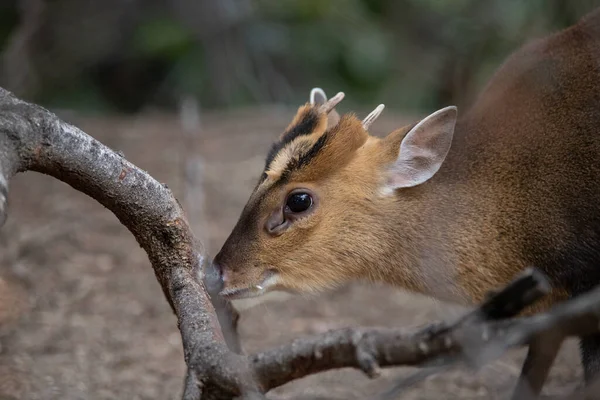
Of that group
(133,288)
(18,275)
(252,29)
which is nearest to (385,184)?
(133,288)

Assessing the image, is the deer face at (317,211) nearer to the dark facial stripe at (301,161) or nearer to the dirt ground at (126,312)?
the dark facial stripe at (301,161)

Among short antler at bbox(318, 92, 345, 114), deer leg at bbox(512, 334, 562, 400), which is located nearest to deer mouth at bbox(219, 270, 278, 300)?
short antler at bbox(318, 92, 345, 114)

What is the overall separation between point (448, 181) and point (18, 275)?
123 inches

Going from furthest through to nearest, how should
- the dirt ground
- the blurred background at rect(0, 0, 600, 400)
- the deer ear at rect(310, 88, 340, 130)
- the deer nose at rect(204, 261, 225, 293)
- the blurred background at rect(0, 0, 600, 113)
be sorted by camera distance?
the blurred background at rect(0, 0, 600, 113), the blurred background at rect(0, 0, 600, 400), the dirt ground, the deer ear at rect(310, 88, 340, 130), the deer nose at rect(204, 261, 225, 293)

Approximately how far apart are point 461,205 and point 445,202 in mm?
77

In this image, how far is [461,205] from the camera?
3.86 meters

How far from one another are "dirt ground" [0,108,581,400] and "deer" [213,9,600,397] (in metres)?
0.34

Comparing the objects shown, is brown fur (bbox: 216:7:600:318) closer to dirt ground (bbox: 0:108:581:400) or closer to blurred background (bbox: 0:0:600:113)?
dirt ground (bbox: 0:108:581:400)

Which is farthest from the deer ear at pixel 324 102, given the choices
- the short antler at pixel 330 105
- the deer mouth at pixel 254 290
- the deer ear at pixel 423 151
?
the deer mouth at pixel 254 290

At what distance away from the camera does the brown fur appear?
362cm

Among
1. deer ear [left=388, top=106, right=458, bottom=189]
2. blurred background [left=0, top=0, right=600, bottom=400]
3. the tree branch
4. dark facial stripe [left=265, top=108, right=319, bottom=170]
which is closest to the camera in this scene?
the tree branch

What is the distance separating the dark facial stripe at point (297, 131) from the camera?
3845mm

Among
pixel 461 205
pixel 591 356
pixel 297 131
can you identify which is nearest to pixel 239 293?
pixel 297 131

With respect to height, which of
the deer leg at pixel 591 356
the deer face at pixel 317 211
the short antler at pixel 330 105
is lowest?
the deer leg at pixel 591 356
